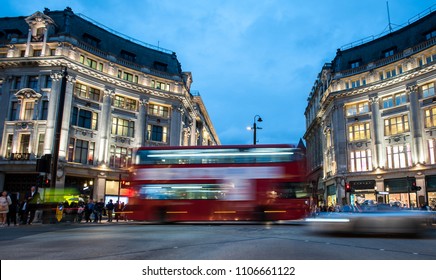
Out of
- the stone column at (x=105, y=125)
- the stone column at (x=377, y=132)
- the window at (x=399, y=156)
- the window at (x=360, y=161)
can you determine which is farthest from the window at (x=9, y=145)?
the window at (x=399, y=156)

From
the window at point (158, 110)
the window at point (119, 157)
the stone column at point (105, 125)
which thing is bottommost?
the window at point (119, 157)

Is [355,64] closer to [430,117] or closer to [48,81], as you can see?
[430,117]

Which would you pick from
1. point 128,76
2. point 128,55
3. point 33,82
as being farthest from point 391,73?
point 33,82

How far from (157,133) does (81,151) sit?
8.84 meters

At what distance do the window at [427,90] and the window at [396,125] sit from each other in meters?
2.75

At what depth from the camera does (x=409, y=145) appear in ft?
113

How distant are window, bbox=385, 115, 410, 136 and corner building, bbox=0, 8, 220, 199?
22.4m

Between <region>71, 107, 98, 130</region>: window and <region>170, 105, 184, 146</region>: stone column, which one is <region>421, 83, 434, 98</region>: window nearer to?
<region>170, 105, 184, 146</region>: stone column

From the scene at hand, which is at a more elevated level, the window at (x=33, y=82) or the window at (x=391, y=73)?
the window at (x=391, y=73)

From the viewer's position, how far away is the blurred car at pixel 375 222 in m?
9.72

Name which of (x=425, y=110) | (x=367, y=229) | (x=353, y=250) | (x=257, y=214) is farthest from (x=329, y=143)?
(x=353, y=250)

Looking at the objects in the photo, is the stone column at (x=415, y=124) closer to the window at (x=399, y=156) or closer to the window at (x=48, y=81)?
the window at (x=399, y=156)

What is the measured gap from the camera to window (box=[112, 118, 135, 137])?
1405 inches
